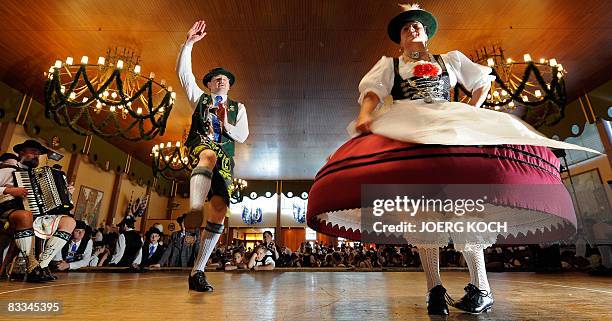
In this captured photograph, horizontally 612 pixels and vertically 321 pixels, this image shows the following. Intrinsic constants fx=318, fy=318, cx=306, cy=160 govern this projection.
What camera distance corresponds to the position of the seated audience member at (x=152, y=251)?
734cm

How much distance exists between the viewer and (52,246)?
3.16 meters

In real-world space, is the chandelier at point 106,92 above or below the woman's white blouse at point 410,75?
above

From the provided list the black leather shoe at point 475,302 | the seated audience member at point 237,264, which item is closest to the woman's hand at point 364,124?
the black leather shoe at point 475,302

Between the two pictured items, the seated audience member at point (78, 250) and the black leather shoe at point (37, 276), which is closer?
the black leather shoe at point (37, 276)

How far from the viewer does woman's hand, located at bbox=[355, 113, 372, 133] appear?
1225 mm

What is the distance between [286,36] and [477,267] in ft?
14.1

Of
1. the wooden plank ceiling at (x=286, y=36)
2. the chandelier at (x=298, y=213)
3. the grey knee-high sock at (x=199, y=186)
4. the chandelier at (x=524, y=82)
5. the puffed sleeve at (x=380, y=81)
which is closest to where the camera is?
the puffed sleeve at (x=380, y=81)

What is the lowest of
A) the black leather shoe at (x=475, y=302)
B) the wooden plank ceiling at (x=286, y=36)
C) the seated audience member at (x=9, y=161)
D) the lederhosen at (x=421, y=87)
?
the black leather shoe at (x=475, y=302)

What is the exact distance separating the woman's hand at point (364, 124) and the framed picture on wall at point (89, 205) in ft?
31.3

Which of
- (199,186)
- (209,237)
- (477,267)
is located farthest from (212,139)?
(477,267)

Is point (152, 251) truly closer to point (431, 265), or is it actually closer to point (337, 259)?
point (337, 259)

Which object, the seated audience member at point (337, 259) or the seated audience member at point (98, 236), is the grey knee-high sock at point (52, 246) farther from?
the seated audience member at point (337, 259)

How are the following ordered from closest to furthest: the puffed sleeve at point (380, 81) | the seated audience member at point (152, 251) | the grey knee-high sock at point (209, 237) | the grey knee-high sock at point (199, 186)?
the puffed sleeve at point (380, 81)
the grey knee-high sock at point (199, 186)
the grey knee-high sock at point (209, 237)
the seated audience member at point (152, 251)

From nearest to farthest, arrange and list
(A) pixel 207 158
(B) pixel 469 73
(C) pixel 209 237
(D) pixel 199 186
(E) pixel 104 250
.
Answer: (B) pixel 469 73 → (D) pixel 199 186 → (A) pixel 207 158 → (C) pixel 209 237 → (E) pixel 104 250
